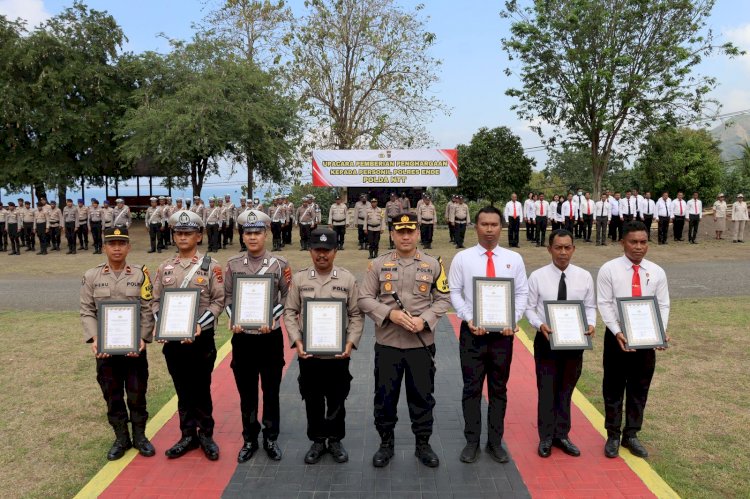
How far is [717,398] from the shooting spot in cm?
563

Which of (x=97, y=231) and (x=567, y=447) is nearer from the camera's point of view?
(x=567, y=447)

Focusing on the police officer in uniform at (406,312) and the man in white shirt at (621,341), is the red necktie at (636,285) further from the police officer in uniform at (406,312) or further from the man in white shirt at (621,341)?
the police officer in uniform at (406,312)

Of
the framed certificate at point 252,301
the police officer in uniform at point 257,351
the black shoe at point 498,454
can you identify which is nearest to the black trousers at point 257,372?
the police officer in uniform at point 257,351

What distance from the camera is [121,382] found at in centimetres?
456

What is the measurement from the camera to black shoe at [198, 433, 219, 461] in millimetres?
4534

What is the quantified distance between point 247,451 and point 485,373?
1.96 meters

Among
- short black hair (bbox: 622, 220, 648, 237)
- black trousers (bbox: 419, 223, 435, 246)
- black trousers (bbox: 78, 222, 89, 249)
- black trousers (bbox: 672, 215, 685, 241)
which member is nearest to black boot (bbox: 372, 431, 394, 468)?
short black hair (bbox: 622, 220, 648, 237)

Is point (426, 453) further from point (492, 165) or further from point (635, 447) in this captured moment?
point (492, 165)

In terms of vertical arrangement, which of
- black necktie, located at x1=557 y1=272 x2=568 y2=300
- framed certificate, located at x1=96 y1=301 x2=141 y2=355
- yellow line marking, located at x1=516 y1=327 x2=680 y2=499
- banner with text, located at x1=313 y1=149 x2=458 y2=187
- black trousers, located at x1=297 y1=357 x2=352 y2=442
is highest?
banner with text, located at x1=313 y1=149 x2=458 y2=187

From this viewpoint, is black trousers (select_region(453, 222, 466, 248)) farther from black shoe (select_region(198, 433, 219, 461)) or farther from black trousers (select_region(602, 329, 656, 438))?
black shoe (select_region(198, 433, 219, 461))

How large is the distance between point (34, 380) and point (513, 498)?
5.32m

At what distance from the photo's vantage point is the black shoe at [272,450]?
450cm

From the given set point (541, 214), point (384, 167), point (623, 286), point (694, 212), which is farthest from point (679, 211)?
point (623, 286)

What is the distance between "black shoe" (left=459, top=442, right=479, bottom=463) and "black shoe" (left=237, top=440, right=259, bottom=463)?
1633 mm
